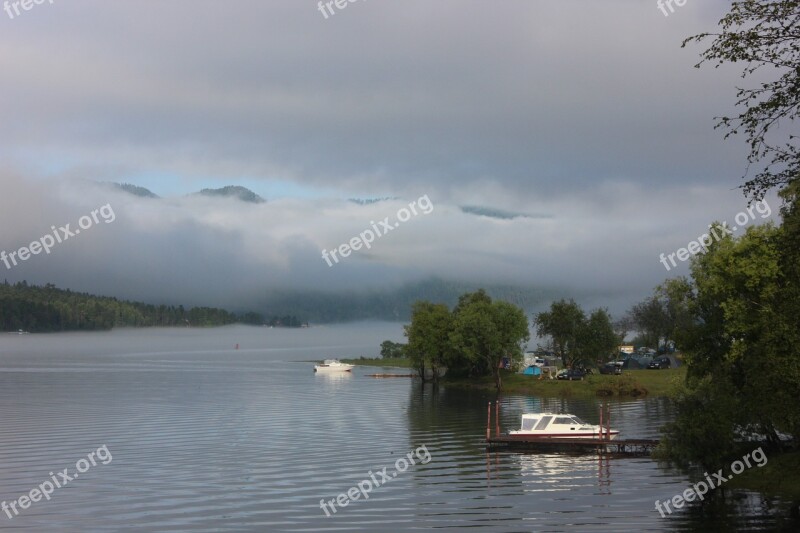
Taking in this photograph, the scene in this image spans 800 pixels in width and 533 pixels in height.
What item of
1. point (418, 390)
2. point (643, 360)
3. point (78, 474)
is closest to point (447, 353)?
point (418, 390)

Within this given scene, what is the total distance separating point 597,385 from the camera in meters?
118

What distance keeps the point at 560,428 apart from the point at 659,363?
92.7 metres

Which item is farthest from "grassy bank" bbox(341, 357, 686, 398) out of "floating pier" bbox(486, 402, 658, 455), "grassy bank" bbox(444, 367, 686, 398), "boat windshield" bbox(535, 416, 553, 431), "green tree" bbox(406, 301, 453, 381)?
"floating pier" bbox(486, 402, 658, 455)

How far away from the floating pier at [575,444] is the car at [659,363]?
8785 centimetres

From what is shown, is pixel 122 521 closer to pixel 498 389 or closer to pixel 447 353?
pixel 498 389

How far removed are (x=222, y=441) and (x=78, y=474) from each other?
1741 cm

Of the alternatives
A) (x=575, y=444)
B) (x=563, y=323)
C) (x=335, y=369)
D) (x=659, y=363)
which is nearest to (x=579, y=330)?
(x=563, y=323)

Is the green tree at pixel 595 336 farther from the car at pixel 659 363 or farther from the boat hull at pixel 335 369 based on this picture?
the boat hull at pixel 335 369

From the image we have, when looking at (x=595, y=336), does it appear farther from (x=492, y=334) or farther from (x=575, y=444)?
(x=575, y=444)

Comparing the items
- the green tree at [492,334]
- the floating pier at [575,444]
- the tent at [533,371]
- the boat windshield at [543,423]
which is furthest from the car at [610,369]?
the floating pier at [575,444]

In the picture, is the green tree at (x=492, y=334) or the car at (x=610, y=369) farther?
the car at (x=610, y=369)

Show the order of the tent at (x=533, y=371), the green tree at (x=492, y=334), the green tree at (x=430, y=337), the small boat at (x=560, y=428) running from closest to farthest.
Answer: the small boat at (x=560, y=428) < the green tree at (x=492, y=334) < the tent at (x=533, y=371) < the green tree at (x=430, y=337)

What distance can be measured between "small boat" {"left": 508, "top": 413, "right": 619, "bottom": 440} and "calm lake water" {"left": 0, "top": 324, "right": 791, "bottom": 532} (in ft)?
12.1

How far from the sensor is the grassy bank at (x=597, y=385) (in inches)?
4503
